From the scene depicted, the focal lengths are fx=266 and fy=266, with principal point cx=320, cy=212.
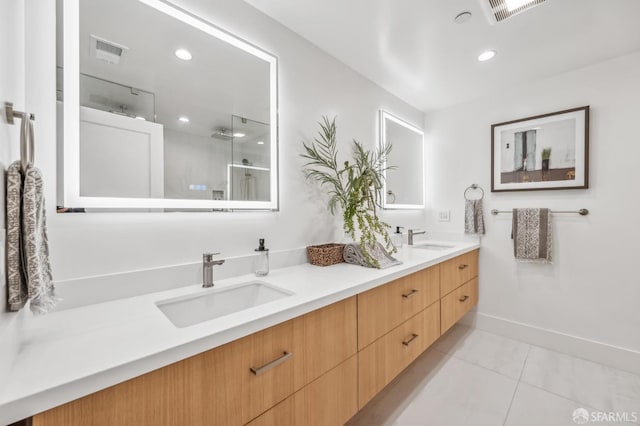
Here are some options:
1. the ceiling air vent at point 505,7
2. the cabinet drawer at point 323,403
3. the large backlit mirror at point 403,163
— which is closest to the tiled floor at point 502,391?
the cabinet drawer at point 323,403

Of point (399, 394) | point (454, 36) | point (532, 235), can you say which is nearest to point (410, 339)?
point (399, 394)

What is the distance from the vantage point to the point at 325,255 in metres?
1.53

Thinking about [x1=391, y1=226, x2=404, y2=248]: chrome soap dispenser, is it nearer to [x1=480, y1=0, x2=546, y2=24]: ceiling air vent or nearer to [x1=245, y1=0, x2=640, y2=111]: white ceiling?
[x1=245, y1=0, x2=640, y2=111]: white ceiling

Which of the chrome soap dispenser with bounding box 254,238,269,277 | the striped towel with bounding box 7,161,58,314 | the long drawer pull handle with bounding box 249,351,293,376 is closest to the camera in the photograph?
the striped towel with bounding box 7,161,58,314

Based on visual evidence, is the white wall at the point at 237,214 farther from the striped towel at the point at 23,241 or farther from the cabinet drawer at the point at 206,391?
the cabinet drawer at the point at 206,391

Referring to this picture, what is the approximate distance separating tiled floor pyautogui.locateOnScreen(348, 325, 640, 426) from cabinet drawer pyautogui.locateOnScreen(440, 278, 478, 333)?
11.9 inches

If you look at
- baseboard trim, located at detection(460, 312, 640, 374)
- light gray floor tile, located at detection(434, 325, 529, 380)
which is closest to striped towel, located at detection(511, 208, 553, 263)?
baseboard trim, located at detection(460, 312, 640, 374)

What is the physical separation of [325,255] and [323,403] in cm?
71

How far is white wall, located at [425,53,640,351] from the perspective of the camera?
1.83 metres

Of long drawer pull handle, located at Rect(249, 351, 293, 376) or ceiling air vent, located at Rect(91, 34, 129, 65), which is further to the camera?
ceiling air vent, located at Rect(91, 34, 129, 65)

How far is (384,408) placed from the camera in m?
1.50

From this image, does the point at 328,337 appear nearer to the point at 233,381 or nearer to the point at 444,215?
the point at 233,381

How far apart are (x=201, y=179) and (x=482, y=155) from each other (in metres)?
2.43

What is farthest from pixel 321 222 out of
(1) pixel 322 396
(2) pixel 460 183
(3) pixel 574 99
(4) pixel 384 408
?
(3) pixel 574 99
